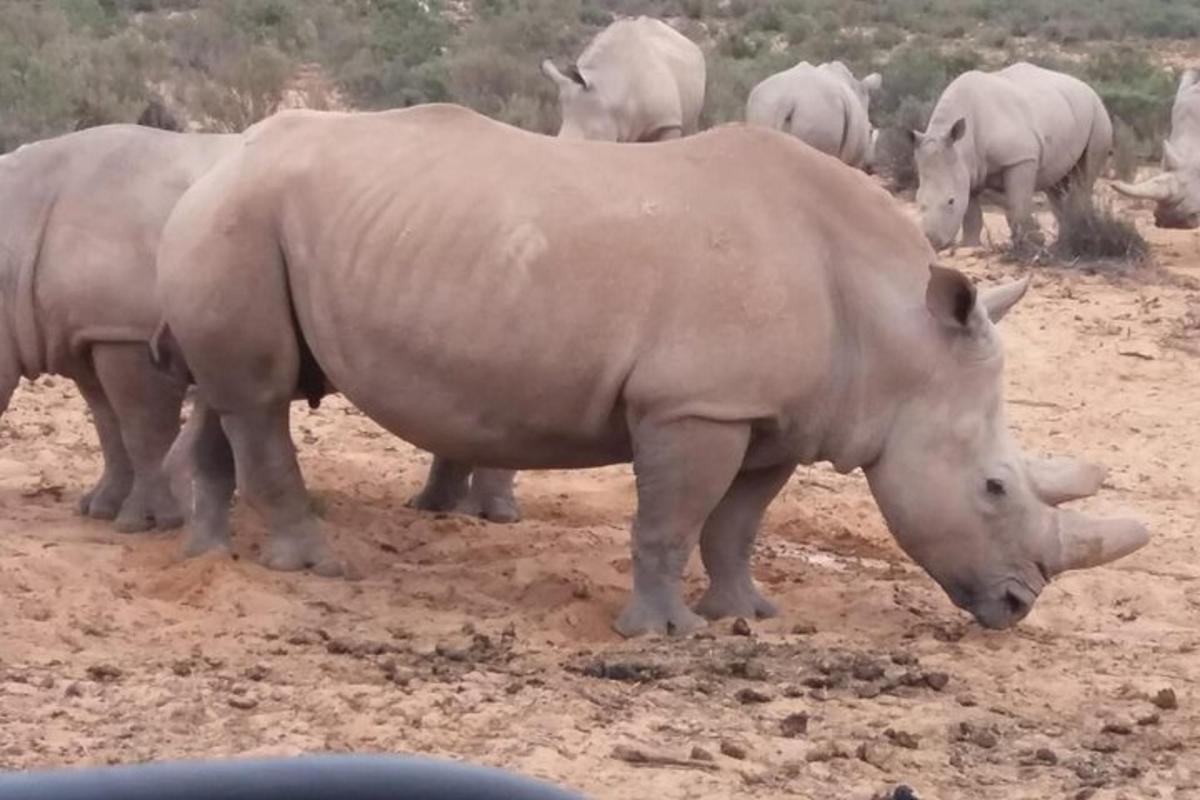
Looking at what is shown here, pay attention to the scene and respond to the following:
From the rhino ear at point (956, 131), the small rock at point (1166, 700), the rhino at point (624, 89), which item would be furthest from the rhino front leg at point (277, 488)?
the rhino ear at point (956, 131)

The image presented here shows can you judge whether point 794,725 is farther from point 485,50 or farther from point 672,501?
point 485,50

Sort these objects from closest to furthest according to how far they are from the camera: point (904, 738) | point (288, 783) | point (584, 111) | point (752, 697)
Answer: point (288, 783)
point (904, 738)
point (752, 697)
point (584, 111)

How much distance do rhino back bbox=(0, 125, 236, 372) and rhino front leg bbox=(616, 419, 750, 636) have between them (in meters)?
1.97

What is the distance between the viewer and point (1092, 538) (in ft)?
21.7

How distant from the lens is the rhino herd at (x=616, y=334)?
6258 mm

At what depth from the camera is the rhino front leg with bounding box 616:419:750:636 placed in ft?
20.4

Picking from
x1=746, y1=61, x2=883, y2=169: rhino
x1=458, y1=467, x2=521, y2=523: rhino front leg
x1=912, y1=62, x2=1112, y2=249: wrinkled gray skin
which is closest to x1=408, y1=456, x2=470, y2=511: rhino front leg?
x1=458, y1=467, x2=521, y2=523: rhino front leg

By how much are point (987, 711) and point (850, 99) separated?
47.3 ft

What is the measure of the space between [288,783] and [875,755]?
10.7ft

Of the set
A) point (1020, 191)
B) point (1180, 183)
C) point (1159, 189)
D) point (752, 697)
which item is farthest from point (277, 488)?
point (1020, 191)

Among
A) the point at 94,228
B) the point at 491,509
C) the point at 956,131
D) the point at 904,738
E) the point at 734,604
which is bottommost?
the point at 956,131

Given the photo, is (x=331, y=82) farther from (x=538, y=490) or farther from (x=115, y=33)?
(x=538, y=490)

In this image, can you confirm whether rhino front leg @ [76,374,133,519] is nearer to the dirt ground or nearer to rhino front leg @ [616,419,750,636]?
the dirt ground

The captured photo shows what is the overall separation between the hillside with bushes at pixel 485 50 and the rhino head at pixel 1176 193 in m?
5.00
